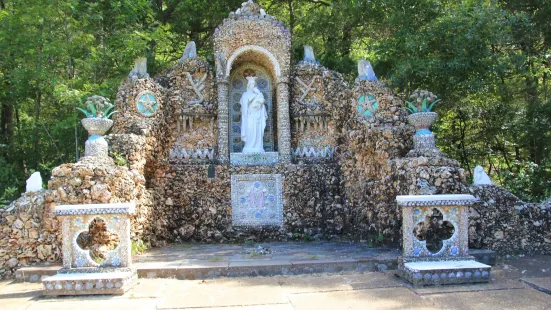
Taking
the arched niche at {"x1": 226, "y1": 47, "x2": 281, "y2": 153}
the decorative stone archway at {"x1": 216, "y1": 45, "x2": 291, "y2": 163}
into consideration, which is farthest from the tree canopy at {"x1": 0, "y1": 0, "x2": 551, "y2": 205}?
the arched niche at {"x1": 226, "y1": 47, "x2": 281, "y2": 153}

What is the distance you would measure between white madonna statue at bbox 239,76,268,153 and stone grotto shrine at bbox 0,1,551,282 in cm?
2

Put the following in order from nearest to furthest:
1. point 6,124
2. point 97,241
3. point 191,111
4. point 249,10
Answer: point 97,241, point 191,111, point 249,10, point 6,124

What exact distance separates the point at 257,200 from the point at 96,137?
147 inches

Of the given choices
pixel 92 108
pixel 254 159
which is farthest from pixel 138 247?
pixel 254 159

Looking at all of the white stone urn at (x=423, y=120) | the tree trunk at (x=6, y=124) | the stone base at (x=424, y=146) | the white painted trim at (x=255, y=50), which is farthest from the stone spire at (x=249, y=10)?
the tree trunk at (x=6, y=124)

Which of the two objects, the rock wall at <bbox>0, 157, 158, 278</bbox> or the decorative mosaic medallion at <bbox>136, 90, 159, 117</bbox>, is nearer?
the rock wall at <bbox>0, 157, 158, 278</bbox>

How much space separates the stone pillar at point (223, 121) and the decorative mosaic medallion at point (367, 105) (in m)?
3.10

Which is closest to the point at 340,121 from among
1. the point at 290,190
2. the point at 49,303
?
the point at 290,190

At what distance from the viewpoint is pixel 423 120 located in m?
7.53

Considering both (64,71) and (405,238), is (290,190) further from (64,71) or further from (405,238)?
(64,71)

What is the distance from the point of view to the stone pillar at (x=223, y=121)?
9.84 metres

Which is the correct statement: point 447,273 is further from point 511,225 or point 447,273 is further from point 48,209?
point 48,209

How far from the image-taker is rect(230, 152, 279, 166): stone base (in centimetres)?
979

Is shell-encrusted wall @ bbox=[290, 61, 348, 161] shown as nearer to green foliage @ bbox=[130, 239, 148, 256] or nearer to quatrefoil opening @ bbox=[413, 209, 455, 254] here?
quatrefoil opening @ bbox=[413, 209, 455, 254]
